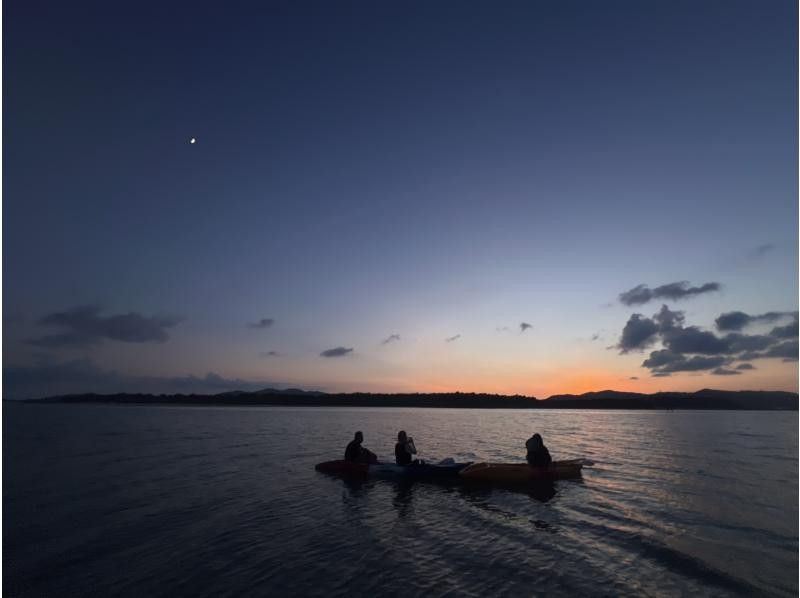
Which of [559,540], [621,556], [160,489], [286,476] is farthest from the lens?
[286,476]

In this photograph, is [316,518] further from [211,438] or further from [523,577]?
[211,438]

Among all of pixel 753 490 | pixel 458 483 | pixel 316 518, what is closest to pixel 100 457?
pixel 316 518

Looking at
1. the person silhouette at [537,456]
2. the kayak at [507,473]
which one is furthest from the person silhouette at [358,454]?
the person silhouette at [537,456]

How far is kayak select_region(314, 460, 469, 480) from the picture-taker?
84.5ft

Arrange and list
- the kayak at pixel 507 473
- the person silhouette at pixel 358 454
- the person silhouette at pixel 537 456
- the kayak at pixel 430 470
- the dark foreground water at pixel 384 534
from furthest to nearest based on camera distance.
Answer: the person silhouette at pixel 358 454
the person silhouette at pixel 537 456
the kayak at pixel 430 470
the kayak at pixel 507 473
the dark foreground water at pixel 384 534

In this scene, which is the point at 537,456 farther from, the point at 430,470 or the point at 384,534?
the point at 384,534

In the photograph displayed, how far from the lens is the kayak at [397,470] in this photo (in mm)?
25766

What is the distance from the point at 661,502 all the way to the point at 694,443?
3627cm

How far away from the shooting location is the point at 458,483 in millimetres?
25250

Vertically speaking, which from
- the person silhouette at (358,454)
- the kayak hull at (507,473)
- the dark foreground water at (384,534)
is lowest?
the dark foreground water at (384,534)

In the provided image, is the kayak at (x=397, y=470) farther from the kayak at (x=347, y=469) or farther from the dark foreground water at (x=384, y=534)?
the dark foreground water at (x=384, y=534)

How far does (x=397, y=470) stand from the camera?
2625cm

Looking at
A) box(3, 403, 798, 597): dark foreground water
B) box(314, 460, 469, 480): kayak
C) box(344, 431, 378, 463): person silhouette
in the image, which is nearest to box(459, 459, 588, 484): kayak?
box(314, 460, 469, 480): kayak

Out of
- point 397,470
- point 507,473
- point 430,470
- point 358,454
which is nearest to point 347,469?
point 358,454
